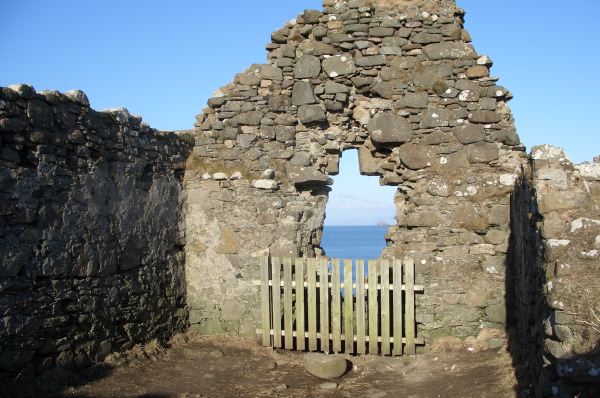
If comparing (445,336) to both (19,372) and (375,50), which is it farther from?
(19,372)

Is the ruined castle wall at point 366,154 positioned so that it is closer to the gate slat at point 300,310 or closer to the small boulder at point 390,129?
the small boulder at point 390,129

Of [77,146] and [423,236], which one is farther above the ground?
[77,146]

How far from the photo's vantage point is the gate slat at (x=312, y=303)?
6891 mm

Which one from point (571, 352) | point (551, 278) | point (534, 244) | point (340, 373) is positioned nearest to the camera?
point (571, 352)

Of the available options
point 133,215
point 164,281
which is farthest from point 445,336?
point 133,215

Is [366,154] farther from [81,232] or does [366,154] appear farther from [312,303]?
[81,232]

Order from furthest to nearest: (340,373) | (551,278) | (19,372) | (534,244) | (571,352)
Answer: (340,373) → (19,372) → (534,244) → (551,278) → (571,352)

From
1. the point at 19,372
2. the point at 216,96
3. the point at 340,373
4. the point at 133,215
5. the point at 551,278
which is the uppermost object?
the point at 216,96

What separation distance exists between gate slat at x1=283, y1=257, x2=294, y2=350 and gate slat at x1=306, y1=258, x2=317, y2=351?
247 mm

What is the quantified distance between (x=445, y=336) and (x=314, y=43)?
4.36 meters

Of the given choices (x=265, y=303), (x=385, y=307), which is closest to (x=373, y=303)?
(x=385, y=307)

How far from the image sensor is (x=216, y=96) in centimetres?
770

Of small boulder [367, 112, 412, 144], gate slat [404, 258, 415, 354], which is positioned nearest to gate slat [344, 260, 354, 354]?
gate slat [404, 258, 415, 354]

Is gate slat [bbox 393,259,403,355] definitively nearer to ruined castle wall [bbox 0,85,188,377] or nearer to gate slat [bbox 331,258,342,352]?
gate slat [bbox 331,258,342,352]
